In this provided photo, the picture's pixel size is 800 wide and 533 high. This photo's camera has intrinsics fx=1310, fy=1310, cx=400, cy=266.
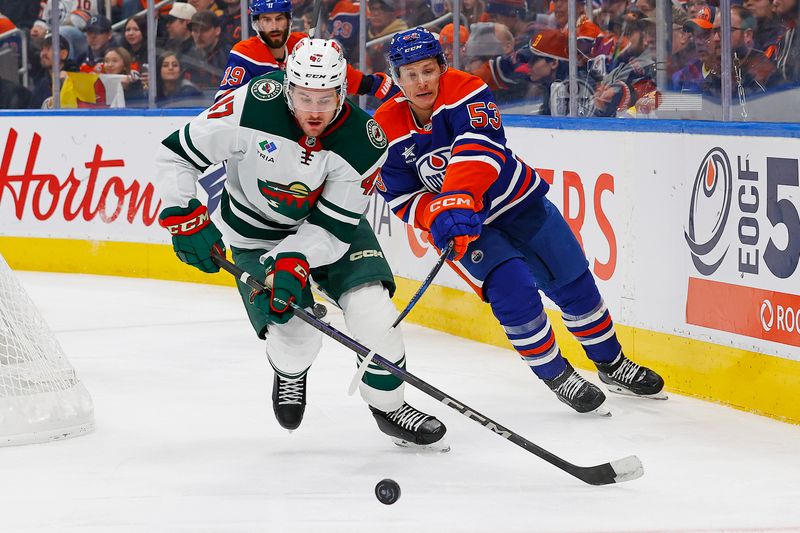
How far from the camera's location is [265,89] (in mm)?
3494

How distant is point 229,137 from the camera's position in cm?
348

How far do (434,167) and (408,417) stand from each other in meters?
0.85

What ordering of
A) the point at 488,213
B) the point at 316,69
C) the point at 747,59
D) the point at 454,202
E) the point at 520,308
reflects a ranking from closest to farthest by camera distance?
1. the point at 316,69
2. the point at 454,202
3. the point at 520,308
4. the point at 488,213
5. the point at 747,59

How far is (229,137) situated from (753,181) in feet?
5.53

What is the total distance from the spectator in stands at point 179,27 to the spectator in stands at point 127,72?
11.0 inches

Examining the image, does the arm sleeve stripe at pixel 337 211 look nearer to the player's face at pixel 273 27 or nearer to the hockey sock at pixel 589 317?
the hockey sock at pixel 589 317

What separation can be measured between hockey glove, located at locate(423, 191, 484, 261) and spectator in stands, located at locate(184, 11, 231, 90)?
393cm

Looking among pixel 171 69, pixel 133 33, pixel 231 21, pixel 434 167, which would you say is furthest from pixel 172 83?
pixel 434 167

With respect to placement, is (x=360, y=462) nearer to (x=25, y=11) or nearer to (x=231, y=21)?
(x=231, y=21)

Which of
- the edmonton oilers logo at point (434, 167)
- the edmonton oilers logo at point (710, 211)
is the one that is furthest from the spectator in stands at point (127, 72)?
the edmonton oilers logo at point (710, 211)

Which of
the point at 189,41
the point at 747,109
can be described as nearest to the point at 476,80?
the point at 747,109

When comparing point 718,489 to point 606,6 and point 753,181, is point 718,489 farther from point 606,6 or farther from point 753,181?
point 606,6

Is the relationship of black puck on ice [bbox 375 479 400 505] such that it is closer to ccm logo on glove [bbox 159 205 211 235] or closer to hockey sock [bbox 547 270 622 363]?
ccm logo on glove [bbox 159 205 211 235]

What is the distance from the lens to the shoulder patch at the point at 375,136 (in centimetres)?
352
